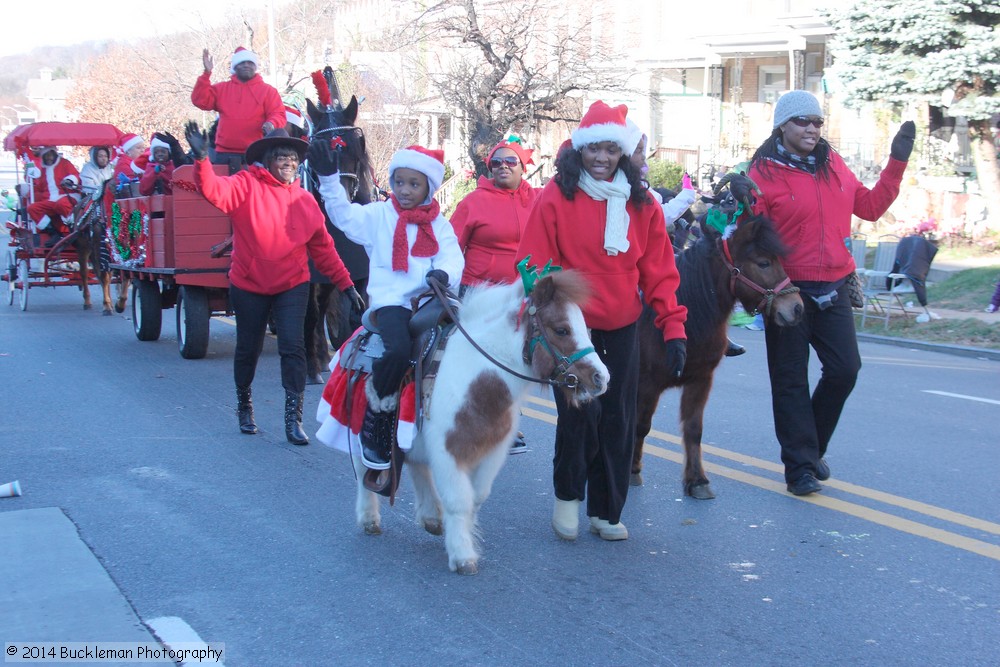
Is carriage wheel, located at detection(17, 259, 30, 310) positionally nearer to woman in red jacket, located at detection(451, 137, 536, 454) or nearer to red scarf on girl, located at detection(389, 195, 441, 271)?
woman in red jacket, located at detection(451, 137, 536, 454)

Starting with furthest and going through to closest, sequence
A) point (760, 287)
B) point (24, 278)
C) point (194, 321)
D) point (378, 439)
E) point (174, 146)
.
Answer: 1. point (24, 278)
2. point (194, 321)
3. point (174, 146)
4. point (760, 287)
5. point (378, 439)

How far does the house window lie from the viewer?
29.9 meters

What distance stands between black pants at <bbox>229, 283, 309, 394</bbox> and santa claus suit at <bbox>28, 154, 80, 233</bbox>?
9.53m

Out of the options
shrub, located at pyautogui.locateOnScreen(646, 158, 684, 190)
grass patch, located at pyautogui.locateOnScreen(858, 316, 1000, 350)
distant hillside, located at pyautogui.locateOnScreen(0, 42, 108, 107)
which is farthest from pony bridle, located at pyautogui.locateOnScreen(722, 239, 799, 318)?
distant hillside, located at pyautogui.locateOnScreen(0, 42, 108, 107)

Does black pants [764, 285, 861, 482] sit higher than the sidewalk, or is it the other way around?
black pants [764, 285, 861, 482]

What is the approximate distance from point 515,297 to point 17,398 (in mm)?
5929

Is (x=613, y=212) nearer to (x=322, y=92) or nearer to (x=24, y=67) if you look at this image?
(x=322, y=92)

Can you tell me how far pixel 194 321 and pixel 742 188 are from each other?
6.76 meters

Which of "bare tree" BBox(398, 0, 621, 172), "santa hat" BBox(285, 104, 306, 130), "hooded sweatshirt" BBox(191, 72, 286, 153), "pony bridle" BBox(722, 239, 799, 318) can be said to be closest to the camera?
"pony bridle" BBox(722, 239, 799, 318)

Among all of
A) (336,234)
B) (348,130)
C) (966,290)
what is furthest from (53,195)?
(966,290)

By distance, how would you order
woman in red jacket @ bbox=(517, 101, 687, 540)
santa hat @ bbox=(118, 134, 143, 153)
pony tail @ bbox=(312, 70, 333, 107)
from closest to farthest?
woman in red jacket @ bbox=(517, 101, 687, 540)
pony tail @ bbox=(312, 70, 333, 107)
santa hat @ bbox=(118, 134, 143, 153)

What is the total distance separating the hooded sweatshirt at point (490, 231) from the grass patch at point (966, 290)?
10.9 meters

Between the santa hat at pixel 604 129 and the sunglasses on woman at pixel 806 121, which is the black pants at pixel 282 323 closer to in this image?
the santa hat at pixel 604 129

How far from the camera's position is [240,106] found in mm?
11000
